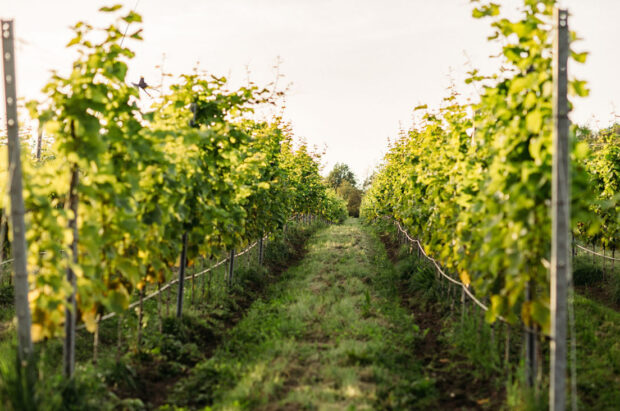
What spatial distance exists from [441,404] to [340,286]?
5.32m

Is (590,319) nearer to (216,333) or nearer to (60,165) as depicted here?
(216,333)

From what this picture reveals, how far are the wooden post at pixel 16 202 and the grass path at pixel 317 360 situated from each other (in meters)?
1.73

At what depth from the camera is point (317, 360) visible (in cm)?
604

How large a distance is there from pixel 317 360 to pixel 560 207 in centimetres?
359

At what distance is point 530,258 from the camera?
4.45 meters

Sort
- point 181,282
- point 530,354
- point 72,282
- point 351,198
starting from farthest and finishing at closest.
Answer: point 351,198, point 181,282, point 530,354, point 72,282

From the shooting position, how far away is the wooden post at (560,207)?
344cm

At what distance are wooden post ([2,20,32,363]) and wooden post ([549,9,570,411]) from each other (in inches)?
156

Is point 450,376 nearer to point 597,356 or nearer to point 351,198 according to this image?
point 597,356

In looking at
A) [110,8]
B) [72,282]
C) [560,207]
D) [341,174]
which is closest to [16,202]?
[72,282]

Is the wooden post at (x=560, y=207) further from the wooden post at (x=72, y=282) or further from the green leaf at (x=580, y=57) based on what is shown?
the wooden post at (x=72, y=282)

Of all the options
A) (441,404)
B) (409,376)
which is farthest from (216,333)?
(441,404)

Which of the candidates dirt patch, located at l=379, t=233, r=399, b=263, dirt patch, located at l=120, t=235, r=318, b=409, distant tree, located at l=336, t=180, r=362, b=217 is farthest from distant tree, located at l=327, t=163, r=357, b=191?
dirt patch, located at l=120, t=235, r=318, b=409

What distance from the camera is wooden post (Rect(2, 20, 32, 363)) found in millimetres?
3844
